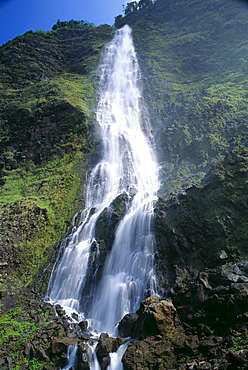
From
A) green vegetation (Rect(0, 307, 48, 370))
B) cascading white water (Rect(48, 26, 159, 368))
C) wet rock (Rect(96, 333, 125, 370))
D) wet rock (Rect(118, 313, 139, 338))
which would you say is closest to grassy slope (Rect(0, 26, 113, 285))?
cascading white water (Rect(48, 26, 159, 368))

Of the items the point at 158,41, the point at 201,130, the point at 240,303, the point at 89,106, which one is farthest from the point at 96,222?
the point at 158,41

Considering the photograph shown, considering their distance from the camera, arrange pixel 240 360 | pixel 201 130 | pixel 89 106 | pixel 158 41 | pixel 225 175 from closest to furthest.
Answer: pixel 240 360, pixel 225 175, pixel 201 130, pixel 89 106, pixel 158 41

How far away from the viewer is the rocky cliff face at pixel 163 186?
9.90 meters

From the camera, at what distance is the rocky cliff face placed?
390 inches

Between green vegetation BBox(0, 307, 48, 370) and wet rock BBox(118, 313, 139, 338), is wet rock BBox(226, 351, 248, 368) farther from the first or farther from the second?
green vegetation BBox(0, 307, 48, 370)

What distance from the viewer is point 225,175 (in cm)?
1515

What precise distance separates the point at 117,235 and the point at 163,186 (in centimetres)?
670

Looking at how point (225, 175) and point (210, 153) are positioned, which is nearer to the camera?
point (225, 175)

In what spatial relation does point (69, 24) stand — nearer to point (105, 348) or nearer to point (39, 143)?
point (39, 143)

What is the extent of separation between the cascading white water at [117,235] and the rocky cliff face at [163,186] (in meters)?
0.92

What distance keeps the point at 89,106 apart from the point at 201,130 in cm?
1513

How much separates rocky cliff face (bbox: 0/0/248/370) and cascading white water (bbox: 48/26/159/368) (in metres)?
0.92

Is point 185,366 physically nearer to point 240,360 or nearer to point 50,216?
point 240,360

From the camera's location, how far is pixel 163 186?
21.3m
